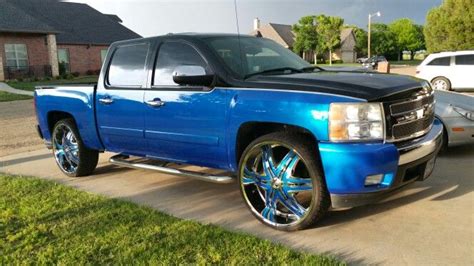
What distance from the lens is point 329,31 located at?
241 feet

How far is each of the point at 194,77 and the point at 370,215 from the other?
84.4 inches

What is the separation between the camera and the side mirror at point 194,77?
4.59 metres

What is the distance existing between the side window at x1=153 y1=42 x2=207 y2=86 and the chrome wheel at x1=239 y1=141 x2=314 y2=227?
1228 millimetres

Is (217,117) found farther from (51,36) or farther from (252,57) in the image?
(51,36)

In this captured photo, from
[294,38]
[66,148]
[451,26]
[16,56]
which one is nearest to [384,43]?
[294,38]

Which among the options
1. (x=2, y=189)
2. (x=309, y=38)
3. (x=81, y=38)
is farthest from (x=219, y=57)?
(x=309, y=38)

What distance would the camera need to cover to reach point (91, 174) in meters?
6.83

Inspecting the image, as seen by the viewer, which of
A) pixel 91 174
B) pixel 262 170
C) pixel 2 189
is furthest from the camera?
pixel 91 174

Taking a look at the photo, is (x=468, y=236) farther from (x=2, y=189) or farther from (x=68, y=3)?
(x=68, y=3)

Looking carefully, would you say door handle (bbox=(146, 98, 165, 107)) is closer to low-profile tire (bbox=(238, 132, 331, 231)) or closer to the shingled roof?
low-profile tire (bbox=(238, 132, 331, 231))

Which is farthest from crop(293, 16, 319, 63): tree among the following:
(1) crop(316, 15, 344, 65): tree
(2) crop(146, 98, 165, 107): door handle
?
(2) crop(146, 98, 165, 107): door handle

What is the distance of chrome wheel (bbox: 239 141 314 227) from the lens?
167 inches

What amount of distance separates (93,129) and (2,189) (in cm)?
138

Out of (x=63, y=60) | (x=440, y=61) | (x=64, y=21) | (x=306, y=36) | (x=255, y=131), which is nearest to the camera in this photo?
(x=255, y=131)
